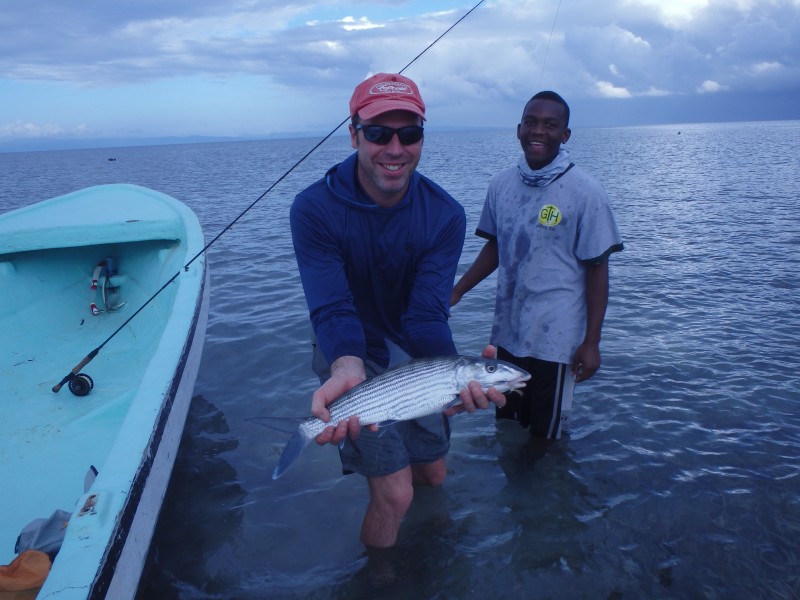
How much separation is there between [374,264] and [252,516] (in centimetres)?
298

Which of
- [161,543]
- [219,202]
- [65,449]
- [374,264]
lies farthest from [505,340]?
[219,202]

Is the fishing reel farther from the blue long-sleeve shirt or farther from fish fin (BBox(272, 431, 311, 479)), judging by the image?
fish fin (BBox(272, 431, 311, 479))

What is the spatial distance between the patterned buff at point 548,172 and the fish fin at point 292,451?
3005 mm

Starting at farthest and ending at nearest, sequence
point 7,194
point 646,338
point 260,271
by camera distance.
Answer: point 7,194 < point 260,271 < point 646,338

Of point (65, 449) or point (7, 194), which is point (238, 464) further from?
point (7, 194)

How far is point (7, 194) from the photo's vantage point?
4206 centimetres

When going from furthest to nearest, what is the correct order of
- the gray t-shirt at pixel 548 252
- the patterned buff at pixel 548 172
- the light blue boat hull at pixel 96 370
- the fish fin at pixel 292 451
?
the patterned buff at pixel 548 172 < the gray t-shirt at pixel 548 252 < the fish fin at pixel 292 451 < the light blue boat hull at pixel 96 370

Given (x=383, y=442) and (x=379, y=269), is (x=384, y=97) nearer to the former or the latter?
(x=379, y=269)

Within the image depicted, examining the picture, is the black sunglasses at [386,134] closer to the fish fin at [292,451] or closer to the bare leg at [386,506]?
the fish fin at [292,451]

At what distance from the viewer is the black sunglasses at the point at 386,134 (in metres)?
3.77

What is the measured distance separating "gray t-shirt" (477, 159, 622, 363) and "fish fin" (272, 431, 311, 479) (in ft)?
8.27

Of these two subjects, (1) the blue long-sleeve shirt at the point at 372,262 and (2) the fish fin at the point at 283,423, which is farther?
(1) the blue long-sleeve shirt at the point at 372,262

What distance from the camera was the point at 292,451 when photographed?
3508 mm

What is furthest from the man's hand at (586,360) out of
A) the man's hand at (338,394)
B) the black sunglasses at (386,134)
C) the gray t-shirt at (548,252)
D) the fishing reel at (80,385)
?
the fishing reel at (80,385)
